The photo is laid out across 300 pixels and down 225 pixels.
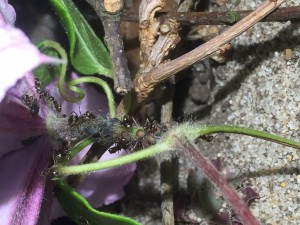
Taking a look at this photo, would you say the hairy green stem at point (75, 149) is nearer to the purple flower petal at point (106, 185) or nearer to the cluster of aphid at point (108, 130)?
the cluster of aphid at point (108, 130)

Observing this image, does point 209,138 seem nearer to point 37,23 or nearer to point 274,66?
point 274,66

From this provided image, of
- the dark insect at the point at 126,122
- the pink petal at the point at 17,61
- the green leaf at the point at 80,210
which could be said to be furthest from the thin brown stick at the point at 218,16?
the pink petal at the point at 17,61

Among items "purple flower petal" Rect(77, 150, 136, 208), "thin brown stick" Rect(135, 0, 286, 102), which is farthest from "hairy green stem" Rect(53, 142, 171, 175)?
"purple flower petal" Rect(77, 150, 136, 208)

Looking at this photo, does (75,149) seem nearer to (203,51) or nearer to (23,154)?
(23,154)

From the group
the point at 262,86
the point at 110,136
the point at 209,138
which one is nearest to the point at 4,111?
the point at 110,136

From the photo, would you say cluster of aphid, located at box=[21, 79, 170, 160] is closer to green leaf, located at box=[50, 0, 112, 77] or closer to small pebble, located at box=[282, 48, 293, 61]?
green leaf, located at box=[50, 0, 112, 77]

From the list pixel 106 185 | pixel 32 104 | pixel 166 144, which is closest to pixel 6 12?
pixel 32 104
